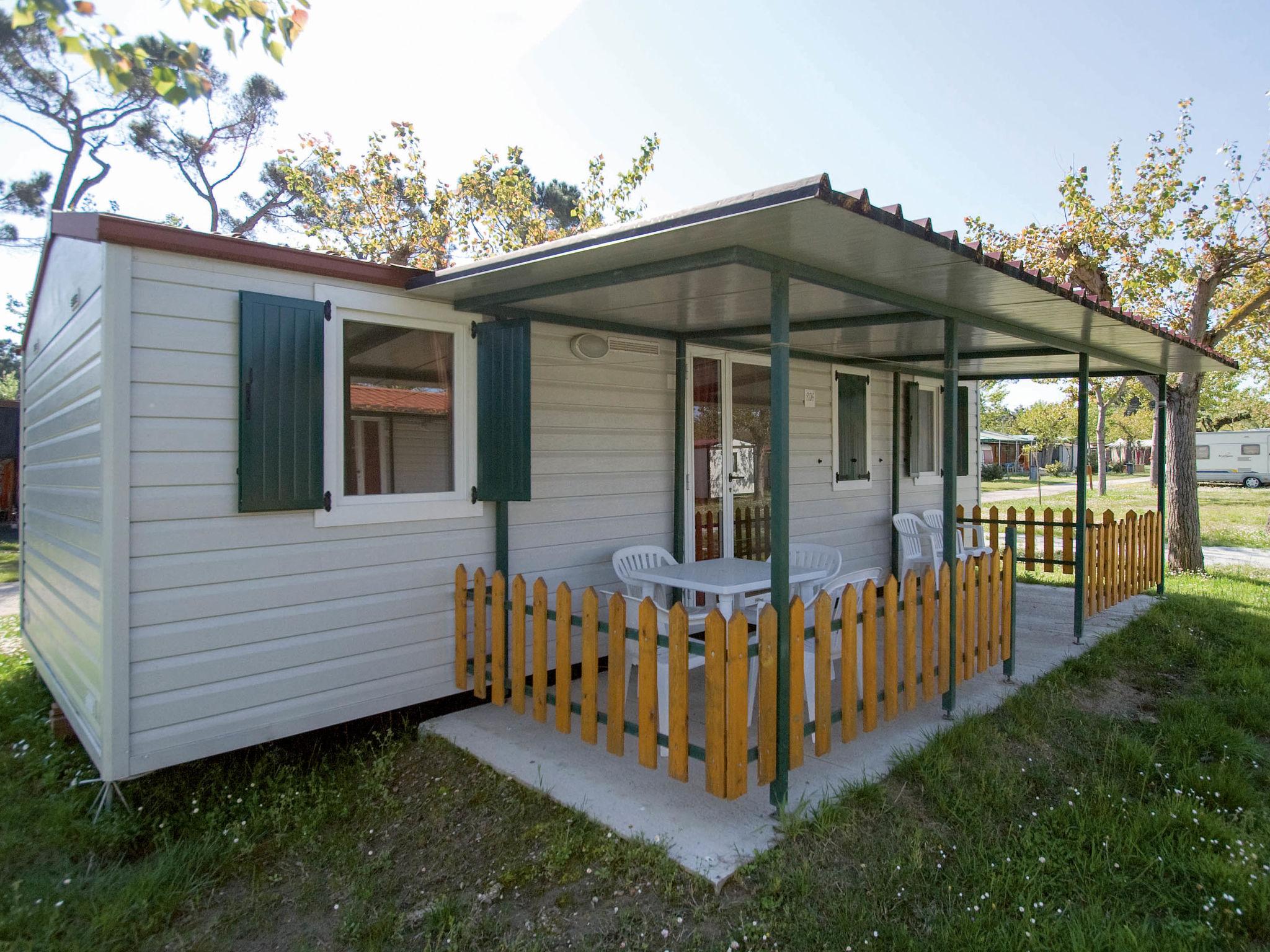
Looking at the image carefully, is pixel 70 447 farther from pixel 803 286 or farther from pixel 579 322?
pixel 803 286

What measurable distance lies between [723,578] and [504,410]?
1579mm

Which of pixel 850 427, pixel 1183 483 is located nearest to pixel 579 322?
pixel 850 427

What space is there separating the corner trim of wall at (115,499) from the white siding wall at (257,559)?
44 mm

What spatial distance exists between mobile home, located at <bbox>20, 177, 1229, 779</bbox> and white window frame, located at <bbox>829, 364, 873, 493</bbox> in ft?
4.86

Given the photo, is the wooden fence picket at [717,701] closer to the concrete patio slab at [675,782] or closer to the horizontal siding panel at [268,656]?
the concrete patio slab at [675,782]

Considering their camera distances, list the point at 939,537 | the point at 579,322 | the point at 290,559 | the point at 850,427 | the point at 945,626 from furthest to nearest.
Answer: the point at 939,537, the point at 850,427, the point at 579,322, the point at 945,626, the point at 290,559

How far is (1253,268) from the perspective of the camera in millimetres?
9312

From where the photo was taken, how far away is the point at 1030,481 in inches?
1275

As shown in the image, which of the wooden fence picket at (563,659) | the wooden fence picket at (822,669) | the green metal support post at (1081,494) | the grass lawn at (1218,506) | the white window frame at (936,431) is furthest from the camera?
the grass lawn at (1218,506)

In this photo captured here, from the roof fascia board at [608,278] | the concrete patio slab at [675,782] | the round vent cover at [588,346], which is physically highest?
the roof fascia board at [608,278]

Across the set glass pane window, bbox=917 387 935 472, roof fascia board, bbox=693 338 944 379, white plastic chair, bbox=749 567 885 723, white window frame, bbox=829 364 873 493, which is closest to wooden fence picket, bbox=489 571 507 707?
A: white plastic chair, bbox=749 567 885 723

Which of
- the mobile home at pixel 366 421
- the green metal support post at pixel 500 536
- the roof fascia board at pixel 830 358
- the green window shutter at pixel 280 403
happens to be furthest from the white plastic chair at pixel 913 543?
the green window shutter at pixel 280 403

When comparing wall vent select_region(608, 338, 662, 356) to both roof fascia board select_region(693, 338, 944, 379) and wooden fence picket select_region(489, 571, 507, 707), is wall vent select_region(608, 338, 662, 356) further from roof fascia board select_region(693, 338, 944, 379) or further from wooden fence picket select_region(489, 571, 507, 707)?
wooden fence picket select_region(489, 571, 507, 707)

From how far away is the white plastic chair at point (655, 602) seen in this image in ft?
12.7
